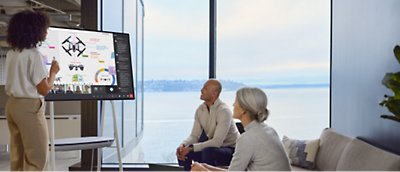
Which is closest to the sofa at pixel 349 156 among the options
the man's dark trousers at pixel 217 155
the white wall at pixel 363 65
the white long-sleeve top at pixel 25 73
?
the white wall at pixel 363 65

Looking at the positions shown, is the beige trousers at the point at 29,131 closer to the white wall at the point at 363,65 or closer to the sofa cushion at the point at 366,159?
the sofa cushion at the point at 366,159

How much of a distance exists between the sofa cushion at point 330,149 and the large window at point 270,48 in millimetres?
1570

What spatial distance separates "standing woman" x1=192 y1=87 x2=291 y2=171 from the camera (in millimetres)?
2527

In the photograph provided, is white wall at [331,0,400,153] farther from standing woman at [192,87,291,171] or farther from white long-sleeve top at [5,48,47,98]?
white long-sleeve top at [5,48,47,98]

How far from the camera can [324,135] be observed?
412 centimetres

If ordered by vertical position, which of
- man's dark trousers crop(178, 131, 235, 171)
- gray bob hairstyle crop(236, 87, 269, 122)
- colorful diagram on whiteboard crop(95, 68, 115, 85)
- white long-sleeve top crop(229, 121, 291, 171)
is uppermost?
colorful diagram on whiteboard crop(95, 68, 115, 85)

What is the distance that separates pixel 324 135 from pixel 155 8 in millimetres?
2919

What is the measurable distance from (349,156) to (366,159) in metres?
0.24

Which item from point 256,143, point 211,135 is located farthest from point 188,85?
point 256,143

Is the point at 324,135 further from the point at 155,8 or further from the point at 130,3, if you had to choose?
the point at 130,3

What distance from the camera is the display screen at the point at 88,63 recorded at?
3.94 metres

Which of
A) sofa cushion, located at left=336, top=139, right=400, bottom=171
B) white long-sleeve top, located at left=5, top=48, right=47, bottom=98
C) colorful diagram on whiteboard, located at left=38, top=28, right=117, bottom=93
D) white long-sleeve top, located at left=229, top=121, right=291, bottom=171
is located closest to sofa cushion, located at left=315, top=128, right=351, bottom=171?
sofa cushion, located at left=336, top=139, right=400, bottom=171

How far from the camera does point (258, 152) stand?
2.53m

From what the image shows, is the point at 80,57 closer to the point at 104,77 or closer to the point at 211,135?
the point at 104,77
